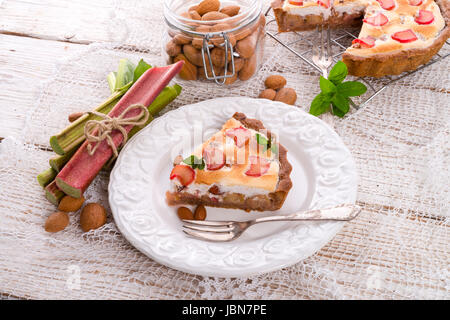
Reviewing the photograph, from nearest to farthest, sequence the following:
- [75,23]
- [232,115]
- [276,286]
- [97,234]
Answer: [276,286] → [97,234] → [232,115] → [75,23]

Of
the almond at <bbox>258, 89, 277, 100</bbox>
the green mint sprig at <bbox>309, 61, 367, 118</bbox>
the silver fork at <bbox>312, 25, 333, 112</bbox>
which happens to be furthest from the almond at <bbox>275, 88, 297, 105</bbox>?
the silver fork at <bbox>312, 25, 333, 112</bbox>

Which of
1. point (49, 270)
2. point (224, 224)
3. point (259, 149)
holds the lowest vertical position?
point (49, 270)

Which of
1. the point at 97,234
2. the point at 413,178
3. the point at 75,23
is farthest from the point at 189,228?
the point at 75,23

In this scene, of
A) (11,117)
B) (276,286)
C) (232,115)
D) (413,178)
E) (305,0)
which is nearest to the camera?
(276,286)

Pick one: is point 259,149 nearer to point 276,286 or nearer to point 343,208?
point 343,208

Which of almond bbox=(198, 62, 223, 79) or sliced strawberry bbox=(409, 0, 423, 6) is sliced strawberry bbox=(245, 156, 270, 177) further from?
sliced strawberry bbox=(409, 0, 423, 6)

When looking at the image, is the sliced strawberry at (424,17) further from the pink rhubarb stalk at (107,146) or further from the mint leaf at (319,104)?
the pink rhubarb stalk at (107,146)

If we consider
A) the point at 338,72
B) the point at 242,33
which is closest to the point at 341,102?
the point at 338,72
